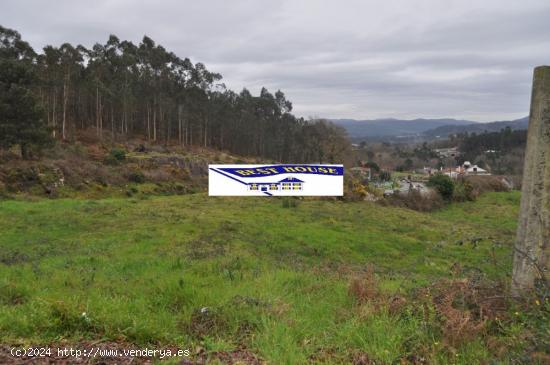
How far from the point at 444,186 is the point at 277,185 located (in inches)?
680

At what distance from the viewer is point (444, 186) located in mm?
33688

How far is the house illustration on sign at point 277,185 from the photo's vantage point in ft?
76.3

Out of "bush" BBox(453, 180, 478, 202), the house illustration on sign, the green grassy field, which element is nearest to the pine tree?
the green grassy field

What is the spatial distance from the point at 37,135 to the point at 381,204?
22.8 m

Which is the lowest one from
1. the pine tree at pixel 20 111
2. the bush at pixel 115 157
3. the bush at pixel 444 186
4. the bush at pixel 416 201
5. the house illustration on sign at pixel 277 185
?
the bush at pixel 416 201

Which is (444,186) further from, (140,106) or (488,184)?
(140,106)

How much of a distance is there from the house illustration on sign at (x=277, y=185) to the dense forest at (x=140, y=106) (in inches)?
497

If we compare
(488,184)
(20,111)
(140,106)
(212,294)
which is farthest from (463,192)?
(140,106)

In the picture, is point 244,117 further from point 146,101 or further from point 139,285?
point 139,285

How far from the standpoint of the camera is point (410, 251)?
13648 mm

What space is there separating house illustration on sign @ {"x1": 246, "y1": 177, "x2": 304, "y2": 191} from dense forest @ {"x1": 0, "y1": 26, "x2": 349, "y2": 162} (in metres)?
12.6

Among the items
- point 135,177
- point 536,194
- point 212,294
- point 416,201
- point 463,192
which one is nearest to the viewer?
point 536,194

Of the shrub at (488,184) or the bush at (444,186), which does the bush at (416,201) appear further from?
the shrub at (488,184)

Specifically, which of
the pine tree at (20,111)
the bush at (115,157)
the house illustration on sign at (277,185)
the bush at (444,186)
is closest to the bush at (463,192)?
the bush at (444,186)
